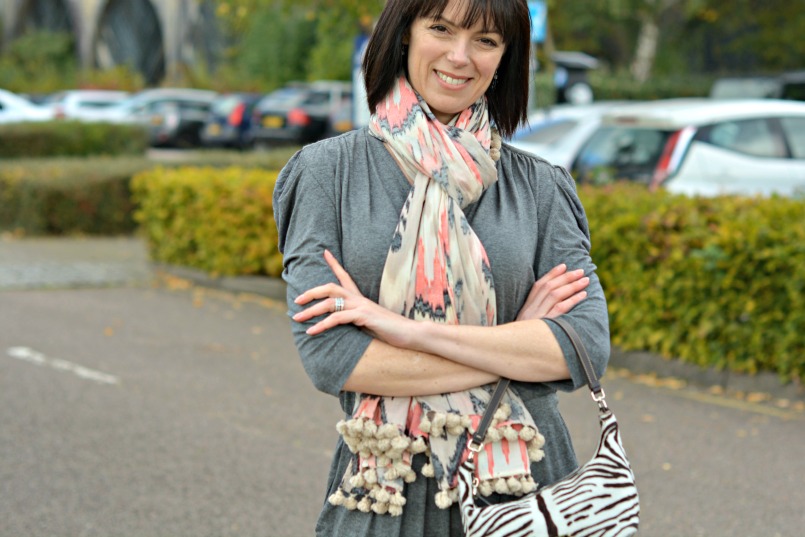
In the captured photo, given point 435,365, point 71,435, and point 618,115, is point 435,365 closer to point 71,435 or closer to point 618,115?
point 71,435

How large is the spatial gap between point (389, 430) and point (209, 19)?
4769 centimetres

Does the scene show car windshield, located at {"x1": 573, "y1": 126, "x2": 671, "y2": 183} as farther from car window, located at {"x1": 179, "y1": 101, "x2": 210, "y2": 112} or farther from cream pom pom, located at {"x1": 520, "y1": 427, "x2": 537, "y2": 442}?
car window, located at {"x1": 179, "y1": 101, "x2": 210, "y2": 112}

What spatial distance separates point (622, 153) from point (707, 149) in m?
0.94

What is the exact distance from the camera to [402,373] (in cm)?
232

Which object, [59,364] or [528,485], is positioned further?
[59,364]

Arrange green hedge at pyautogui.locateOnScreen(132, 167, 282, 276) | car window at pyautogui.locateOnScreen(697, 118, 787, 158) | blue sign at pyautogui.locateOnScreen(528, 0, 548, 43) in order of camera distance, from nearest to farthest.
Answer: car window at pyautogui.locateOnScreen(697, 118, 787, 158) → green hedge at pyautogui.locateOnScreen(132, 167, 282, 276) → blue sign at pyautogui.locateOnScreen(528, 0, 548, 43)

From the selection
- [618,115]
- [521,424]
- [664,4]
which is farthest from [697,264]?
[664,4]

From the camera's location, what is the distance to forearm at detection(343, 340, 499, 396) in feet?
7.61

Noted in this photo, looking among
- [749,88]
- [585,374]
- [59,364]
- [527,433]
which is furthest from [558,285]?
[749,88]

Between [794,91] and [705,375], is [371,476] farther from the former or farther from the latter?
[794,91]

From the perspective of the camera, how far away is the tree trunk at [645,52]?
3125 centimetres

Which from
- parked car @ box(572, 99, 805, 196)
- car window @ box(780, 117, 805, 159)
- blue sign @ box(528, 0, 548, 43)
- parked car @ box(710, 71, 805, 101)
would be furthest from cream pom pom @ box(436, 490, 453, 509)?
parked car @ box(710, 71, 805, 101)

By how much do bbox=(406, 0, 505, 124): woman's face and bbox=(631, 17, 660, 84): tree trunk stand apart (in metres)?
29.6

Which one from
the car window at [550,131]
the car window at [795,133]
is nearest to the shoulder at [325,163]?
the car window at [795,133]
